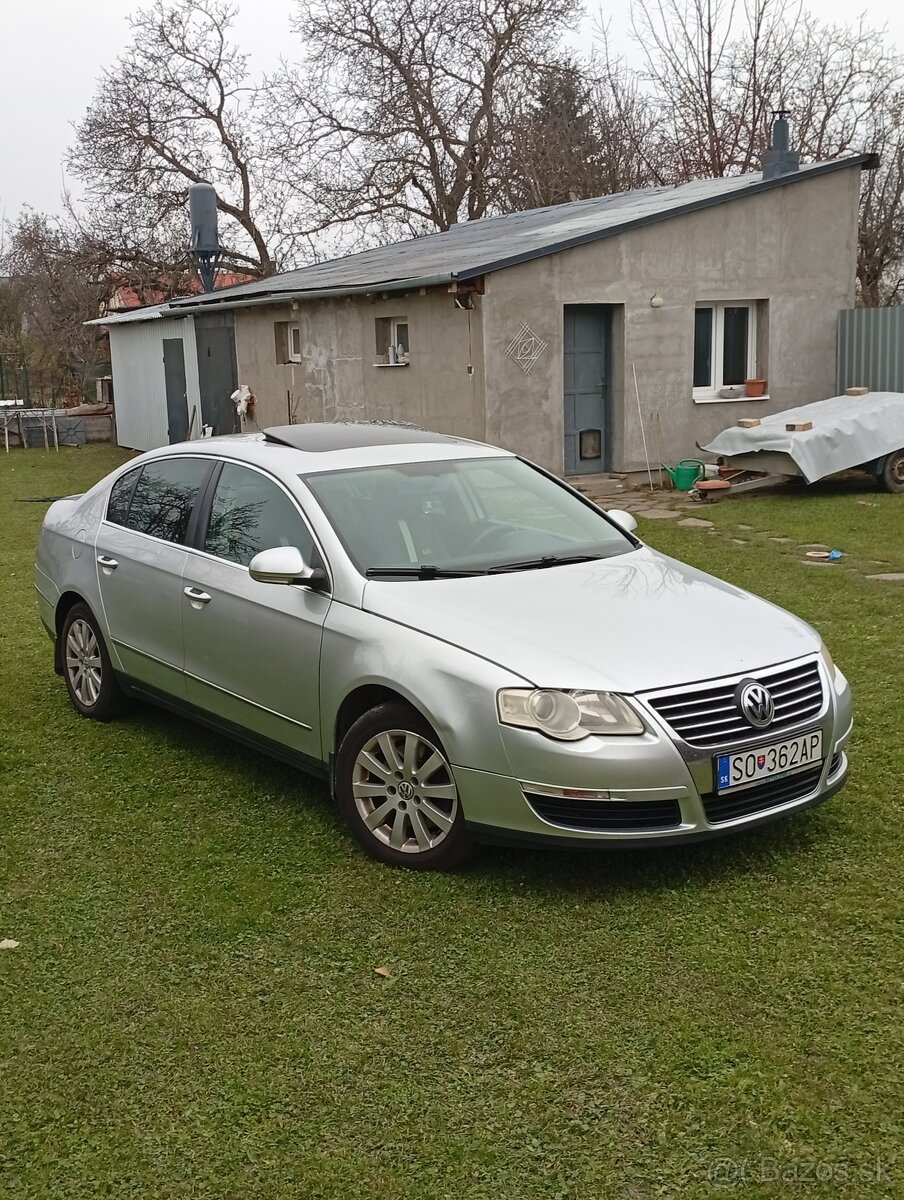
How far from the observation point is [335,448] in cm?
560

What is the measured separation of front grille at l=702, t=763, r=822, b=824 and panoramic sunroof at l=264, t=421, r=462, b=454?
7.81 ft

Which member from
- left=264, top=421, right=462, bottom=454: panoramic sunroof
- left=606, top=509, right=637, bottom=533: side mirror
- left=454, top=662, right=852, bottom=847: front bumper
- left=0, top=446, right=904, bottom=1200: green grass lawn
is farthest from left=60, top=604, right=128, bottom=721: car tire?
left=454, top=662, right=852, bottom=847: front bumper

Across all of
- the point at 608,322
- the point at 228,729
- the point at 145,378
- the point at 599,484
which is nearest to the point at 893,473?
the point at 599,484

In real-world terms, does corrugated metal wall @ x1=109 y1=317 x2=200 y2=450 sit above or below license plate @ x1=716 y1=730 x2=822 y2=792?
above

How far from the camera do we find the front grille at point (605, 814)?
4.11 meters

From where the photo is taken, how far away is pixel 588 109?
33125 millimetres

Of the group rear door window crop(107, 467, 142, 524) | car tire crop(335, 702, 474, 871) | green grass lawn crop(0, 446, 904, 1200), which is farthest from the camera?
rear door window crop(107, 467, 142, 524)

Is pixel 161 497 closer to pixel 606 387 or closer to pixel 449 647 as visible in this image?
pixel 449 647

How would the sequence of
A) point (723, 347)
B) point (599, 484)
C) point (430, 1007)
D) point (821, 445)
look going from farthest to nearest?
1. point (723, 347)
2. point (599, 484)
3. point (821, 445)
4. point (430, 1007)

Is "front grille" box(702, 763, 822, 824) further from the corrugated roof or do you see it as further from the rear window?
the corrugated roof

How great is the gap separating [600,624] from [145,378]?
71.1 feet

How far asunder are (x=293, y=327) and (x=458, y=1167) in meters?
17.9

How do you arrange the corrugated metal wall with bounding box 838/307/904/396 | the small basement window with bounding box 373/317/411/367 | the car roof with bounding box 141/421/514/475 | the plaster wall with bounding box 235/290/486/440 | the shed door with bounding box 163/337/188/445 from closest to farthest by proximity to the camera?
the car roof with bounding box 141/421/514/475 → the plaster wall with bounding box 235/290/486/440 → the corrugated metal wall with bounding box 838/307/904/396 → the small basement window with bounding box 373/317/411/367 → the shed door with bounding box 163/337/188/445

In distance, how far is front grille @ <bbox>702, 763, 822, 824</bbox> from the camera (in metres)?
4.18
